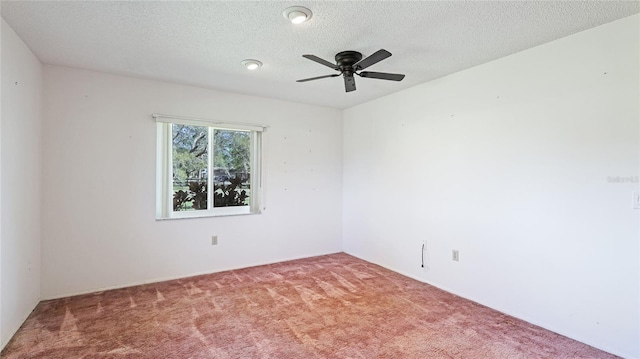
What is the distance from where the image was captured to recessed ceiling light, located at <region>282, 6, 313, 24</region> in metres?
2.01

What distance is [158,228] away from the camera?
144 inches

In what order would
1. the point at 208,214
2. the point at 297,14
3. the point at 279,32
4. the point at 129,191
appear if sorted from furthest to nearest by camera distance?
the point at 208,214, the point at 129,191, the point at 279,32, the point at 297,14

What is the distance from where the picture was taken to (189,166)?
3.98 meters

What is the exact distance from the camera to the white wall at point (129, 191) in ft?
10.3

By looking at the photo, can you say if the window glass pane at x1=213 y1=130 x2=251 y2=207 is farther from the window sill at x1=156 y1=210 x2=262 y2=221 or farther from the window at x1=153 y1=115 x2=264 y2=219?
the window sill at x1=156 y1=210 x2=262 y2=221

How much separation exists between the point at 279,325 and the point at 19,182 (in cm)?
242

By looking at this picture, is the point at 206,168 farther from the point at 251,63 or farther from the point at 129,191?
the point at 251,63

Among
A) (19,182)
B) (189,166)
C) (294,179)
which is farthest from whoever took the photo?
(294,179)

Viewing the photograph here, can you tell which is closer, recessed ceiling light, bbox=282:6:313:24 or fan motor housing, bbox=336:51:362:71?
recessed ceiling light, bbox=282:6:313:24

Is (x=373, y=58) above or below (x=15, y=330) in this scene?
above

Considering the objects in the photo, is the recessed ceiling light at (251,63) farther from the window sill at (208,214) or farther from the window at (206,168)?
the window sill at (208,214)

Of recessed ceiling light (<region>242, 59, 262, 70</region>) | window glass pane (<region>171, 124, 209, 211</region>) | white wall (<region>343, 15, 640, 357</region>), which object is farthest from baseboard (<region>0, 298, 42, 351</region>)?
white wall (<region>343, 15, 640, 357</region>)

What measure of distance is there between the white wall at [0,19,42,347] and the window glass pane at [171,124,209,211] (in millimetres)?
1285

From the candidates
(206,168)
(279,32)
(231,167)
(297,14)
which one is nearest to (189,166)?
(206,168)
